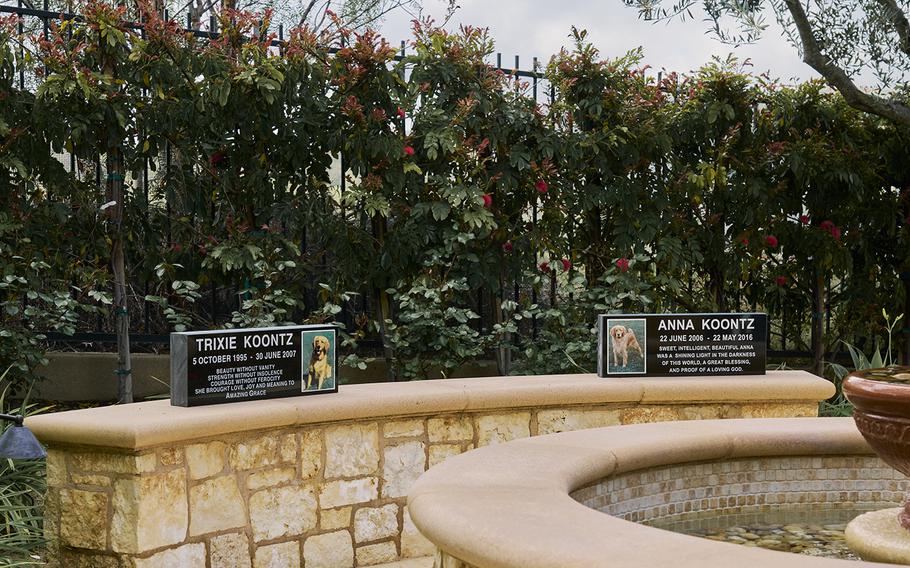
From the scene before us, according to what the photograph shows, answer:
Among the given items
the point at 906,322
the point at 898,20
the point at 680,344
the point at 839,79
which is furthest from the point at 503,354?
the point at 898,20

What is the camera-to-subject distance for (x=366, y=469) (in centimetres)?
523

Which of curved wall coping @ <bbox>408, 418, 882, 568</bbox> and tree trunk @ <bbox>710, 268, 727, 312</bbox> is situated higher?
tree trunk @ <bbox>710, 268, 727, 312</bbox>

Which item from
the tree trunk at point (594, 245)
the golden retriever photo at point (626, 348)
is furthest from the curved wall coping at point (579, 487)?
the tree trunk at point (594, 245)

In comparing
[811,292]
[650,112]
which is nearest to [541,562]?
[650,112]

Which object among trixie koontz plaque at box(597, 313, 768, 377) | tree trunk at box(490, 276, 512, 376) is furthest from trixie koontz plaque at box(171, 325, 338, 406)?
tree trunk at box(490, 276, 512, 376)

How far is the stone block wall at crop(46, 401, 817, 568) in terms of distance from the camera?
4496 mm

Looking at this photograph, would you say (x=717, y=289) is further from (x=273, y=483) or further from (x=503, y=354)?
(x=273, y=483)

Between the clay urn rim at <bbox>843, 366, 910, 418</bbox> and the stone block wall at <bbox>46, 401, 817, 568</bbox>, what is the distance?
1.86 metres

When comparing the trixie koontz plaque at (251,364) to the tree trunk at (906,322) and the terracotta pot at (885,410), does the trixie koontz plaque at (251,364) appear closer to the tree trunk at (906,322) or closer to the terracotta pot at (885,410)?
the terracotta pot at (885,410)

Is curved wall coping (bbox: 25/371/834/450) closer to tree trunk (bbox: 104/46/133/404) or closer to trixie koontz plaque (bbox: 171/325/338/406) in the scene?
trixie koontz plaque (bbox: 171/325/338/406)

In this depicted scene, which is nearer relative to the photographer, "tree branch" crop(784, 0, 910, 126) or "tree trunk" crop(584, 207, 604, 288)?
"tree branch" crop(784, 0, 910, 126)

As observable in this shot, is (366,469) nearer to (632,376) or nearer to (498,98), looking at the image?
(632,376)

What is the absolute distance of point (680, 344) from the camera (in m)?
6.00

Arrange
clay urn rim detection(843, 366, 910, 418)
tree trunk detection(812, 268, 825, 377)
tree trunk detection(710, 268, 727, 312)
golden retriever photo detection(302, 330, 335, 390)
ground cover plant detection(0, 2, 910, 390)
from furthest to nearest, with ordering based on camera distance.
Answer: tree trunk detection(812, 268, 825, 377), tree trunk detection(710, 268, 727, 312), ground cover plant detection(0, 2, 910, 390), golden retriever photo detection(302, 330, 335, 390), clay urn rim detection(843, 366, 910, 418)
